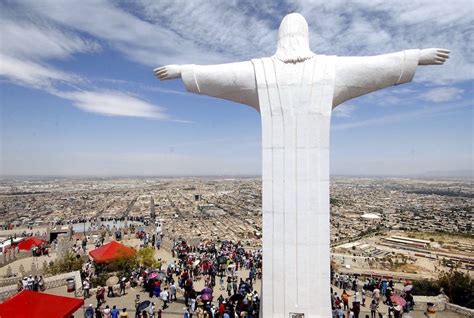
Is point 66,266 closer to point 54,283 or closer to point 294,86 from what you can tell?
point 54,283

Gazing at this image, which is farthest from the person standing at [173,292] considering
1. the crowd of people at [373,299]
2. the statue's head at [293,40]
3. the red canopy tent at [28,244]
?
the red canopy tent at [28,244]

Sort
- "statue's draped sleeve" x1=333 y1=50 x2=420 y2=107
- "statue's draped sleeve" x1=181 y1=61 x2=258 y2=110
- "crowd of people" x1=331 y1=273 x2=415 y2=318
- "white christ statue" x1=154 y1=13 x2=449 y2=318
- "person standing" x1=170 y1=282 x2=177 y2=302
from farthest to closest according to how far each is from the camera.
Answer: "person standing" x1=170 y1=282 x2=177 y2=302, "crowd of people" x1=331 y1=273 x2=415 y2=318, "statue's draped sleeve" x1=181 y1=61 x2=258 y2=110, "white christ statue" x1=154 y1=13 x2=449 y2=318, "statue's draped sleeve" x1=333 y1=50 x2=420 y2=107

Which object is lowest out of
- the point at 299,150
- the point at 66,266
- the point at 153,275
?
the point at 66,266

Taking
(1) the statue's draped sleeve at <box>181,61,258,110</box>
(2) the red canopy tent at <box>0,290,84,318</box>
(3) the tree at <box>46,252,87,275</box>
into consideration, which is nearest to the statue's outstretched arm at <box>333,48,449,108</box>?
(1) the statue's draped sleeve at <box>181,61,258,110</box>

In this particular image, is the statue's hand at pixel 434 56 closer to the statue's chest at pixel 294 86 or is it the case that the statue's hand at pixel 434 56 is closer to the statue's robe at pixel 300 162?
the statue's robe at pixel 300 162

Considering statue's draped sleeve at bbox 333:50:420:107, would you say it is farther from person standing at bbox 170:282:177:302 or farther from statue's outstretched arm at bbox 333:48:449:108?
person standing at bbox 170:282:177:302

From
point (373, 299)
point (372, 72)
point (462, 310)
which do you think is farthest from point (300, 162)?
point (462, 310)
